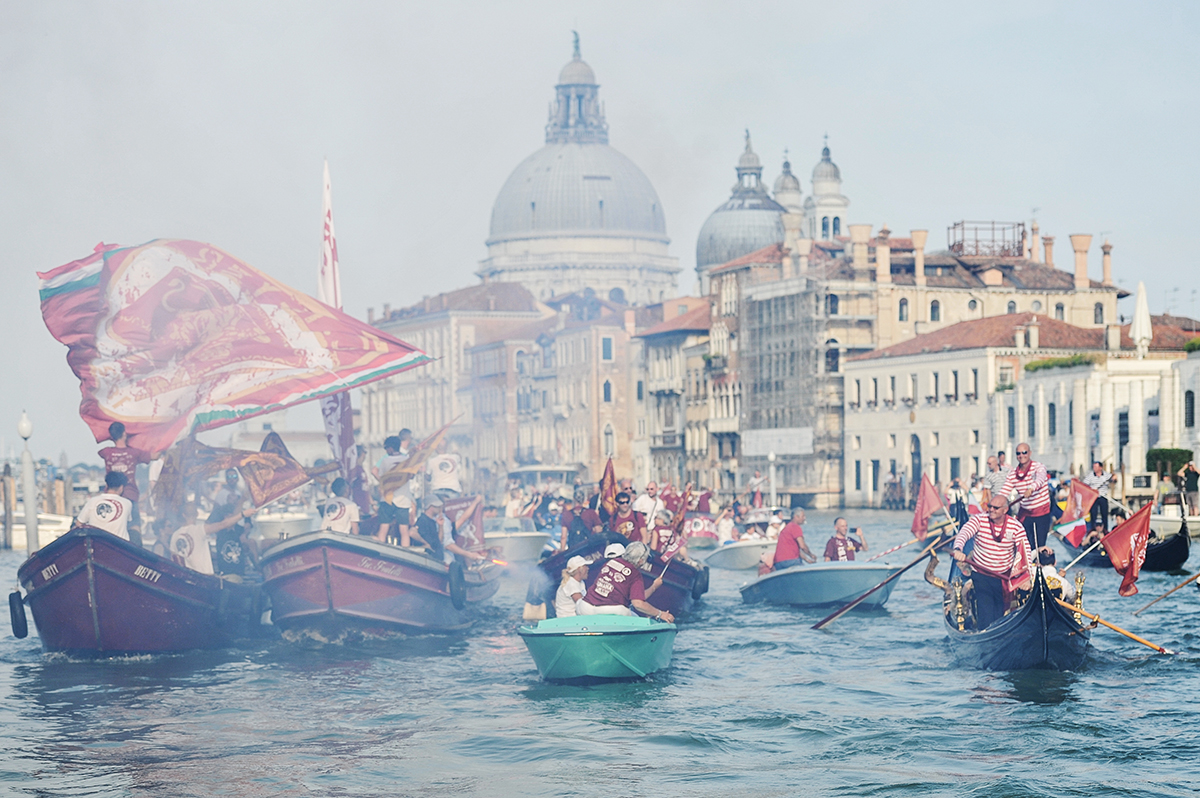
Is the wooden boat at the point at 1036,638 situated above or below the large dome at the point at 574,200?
below

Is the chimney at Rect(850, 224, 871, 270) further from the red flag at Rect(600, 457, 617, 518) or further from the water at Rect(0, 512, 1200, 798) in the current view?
the water at Rect(0, 512, 1200, 798)

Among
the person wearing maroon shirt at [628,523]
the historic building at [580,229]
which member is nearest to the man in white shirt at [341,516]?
the person wearing maroon shirt at [628,523]

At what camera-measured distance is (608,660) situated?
20875mm

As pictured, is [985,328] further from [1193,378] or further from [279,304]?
[279,304]

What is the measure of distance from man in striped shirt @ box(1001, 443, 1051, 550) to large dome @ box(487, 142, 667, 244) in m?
151

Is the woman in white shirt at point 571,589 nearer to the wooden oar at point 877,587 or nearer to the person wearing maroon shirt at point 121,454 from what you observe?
the wooden oar at point 877,587

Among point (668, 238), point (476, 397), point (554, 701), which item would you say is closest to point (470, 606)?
point (554, 701)

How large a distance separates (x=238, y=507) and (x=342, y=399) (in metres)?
2.37

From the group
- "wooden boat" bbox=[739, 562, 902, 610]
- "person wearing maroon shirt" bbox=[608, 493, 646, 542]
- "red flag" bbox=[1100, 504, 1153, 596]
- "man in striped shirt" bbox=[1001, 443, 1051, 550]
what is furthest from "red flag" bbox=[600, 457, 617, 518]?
"red flag" bbox=[1100, 504, 1153, 596]

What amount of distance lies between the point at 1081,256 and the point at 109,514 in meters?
74.3

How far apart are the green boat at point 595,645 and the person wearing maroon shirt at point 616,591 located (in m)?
0.16

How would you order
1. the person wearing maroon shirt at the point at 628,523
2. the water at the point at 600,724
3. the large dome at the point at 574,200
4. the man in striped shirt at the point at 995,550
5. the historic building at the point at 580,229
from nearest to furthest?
the water at the point at 600,724, the man in striped shirt at the point at 995,550, the person wearing maroon shirt at the point at 628,523, the historic building at the point at 580,229, the large dome at the point at 574,200

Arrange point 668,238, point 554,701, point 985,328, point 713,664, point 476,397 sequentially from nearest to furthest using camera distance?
point 554,701 < point 713,664 < point 985,328 < point 476,397 < point 668,238

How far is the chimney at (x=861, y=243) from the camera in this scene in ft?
304
